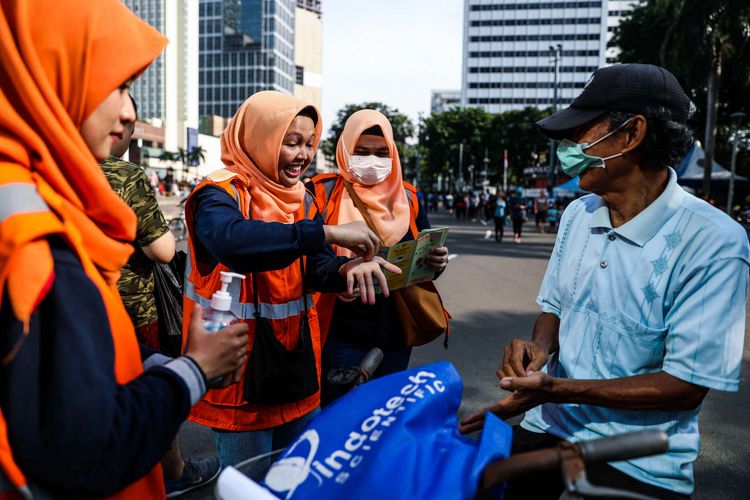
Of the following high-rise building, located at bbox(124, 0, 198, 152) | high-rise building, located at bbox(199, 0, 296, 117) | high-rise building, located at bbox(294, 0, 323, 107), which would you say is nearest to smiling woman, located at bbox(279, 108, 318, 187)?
high-rise building, located at bbox(124, 0, 198, 152)

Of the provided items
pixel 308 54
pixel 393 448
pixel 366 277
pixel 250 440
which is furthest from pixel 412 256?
pixel 308 54

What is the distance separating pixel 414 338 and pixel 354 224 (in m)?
1.10

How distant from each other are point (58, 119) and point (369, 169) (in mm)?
2008

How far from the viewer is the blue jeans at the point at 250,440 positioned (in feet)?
7.00

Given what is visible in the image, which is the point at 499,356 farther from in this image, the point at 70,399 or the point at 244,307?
the point at 70,399

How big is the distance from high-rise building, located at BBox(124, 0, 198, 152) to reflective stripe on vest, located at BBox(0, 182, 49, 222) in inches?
3339

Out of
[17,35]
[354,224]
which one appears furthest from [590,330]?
[17,35]

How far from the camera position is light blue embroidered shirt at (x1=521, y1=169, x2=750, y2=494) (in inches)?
61.1

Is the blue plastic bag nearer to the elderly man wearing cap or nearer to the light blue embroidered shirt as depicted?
the elderly man wearing cap

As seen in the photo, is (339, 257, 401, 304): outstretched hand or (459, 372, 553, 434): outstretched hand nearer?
(459, 372, 553, 434): outstretched hand

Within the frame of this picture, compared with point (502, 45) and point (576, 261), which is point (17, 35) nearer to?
point (576, 261)

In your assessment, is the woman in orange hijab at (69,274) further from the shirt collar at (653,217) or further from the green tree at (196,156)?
the green tree at (196,156)

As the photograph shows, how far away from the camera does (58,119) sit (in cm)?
110

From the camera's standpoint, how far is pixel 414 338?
2.92 meters
